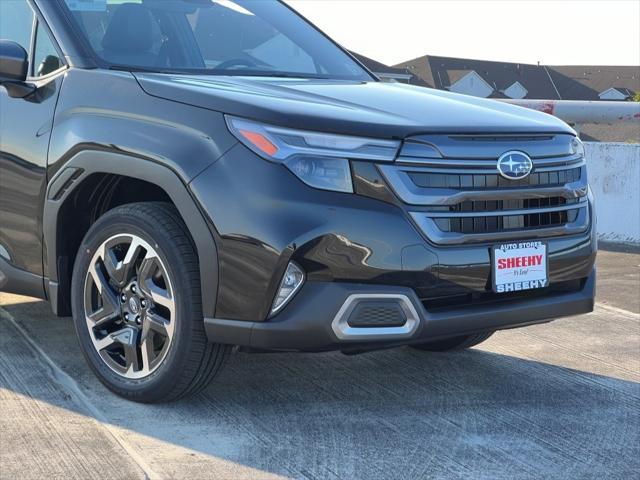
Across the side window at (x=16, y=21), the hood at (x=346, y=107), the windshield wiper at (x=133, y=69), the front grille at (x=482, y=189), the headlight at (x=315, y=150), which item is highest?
the side window at (x=16, y=21)

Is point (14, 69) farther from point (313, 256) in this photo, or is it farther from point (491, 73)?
point (491, 73)

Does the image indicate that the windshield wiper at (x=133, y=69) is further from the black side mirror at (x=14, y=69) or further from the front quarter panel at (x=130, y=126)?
the black side mirror at (x=14, y=69)

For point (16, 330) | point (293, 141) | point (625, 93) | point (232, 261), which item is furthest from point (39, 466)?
point (625, 93)

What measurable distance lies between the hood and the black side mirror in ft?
1.98

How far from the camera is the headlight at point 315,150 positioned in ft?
11.7

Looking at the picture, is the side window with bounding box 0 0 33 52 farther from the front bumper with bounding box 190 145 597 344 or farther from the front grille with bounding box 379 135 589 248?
the front grille with bounding box 379 135 589 248

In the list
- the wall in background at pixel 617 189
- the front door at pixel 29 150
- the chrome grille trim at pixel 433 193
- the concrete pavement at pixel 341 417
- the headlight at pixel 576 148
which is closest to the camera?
the concrete pavement at pixel 341 417

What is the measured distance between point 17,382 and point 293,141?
5.48 ft

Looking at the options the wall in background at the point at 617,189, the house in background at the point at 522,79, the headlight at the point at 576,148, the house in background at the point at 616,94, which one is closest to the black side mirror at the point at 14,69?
the headlight at the point at 576,148

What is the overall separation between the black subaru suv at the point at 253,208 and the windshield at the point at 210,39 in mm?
21

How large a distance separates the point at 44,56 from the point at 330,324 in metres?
1.95

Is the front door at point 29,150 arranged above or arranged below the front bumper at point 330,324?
above

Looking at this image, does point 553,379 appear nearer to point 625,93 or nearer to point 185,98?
point 185,98

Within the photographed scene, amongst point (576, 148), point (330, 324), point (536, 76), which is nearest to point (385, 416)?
point (330, 324)
